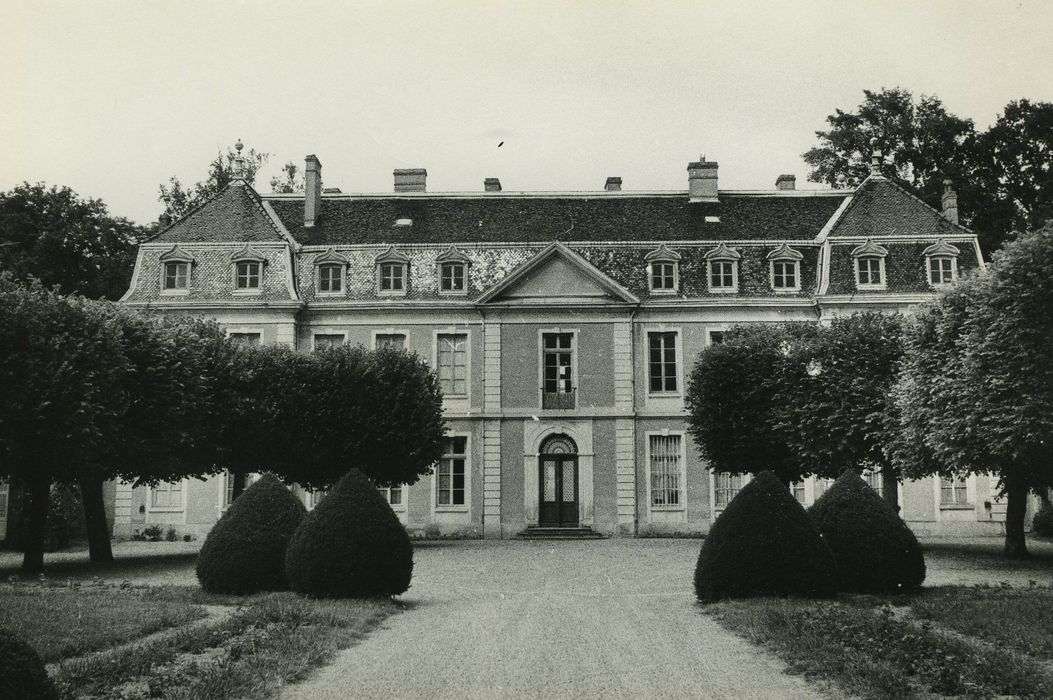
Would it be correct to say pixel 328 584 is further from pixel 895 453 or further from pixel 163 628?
pixel 895 453

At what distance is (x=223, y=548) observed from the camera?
1662 cm

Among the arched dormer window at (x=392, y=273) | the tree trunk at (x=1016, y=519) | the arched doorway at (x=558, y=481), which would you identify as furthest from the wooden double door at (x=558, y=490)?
the tree trunk at (x=1016, y=519)

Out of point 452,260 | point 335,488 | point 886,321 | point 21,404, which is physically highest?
point 452,260

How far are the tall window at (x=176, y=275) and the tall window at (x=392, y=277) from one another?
6.38 meters

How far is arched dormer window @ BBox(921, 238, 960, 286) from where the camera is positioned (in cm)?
3494

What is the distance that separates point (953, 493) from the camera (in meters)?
34.6

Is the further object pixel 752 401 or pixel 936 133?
pixel 936 133

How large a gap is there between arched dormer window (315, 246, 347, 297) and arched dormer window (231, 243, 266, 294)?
5.98ft

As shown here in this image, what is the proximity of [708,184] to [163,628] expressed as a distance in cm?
2958

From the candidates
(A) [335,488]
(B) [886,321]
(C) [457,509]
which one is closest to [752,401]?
(B) [886,321]

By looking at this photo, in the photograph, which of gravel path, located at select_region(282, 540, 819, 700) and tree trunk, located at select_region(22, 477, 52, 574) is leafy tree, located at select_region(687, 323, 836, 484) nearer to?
gravel path, located at select_region(282, 540, 819, 700)

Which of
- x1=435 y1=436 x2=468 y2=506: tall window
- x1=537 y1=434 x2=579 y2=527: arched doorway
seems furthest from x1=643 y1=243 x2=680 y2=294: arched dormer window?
x1=435 y1=436 x2=468 y2=506: tall window

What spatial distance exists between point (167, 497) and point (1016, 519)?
82.1 ft

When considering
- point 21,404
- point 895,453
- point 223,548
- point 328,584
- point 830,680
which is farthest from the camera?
point 895,453
